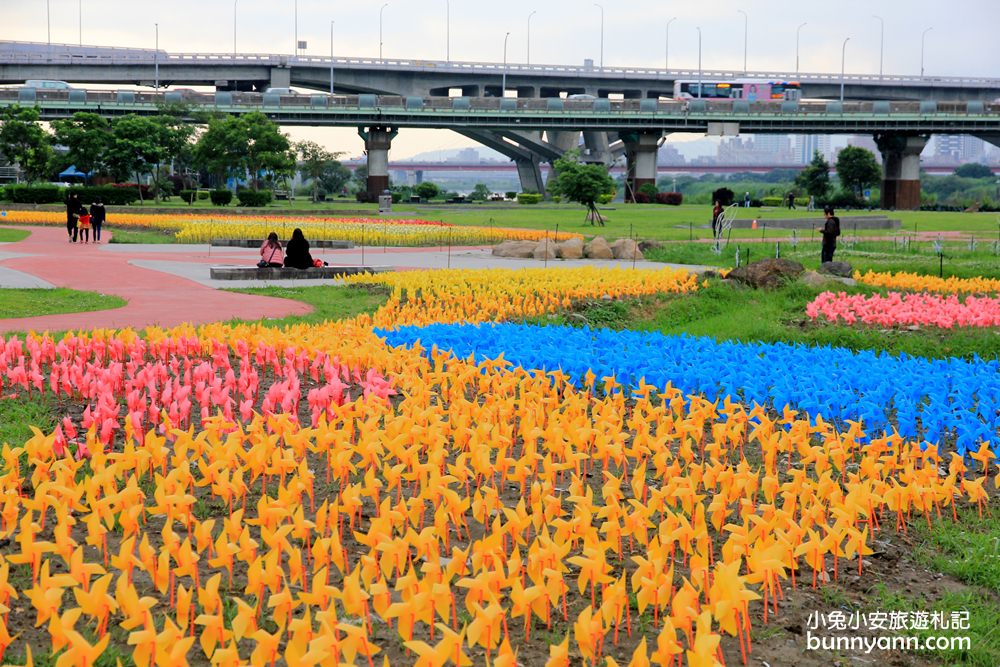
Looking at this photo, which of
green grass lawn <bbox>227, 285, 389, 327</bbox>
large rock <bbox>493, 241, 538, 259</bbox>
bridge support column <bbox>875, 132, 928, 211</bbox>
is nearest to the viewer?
green grass lawn <bbox>227, 285, 389, 327</bbox>

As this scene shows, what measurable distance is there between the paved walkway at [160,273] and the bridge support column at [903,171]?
6142cm

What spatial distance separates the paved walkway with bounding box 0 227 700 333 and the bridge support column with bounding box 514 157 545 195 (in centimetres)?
7410

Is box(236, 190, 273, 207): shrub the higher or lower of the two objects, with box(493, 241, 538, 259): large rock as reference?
higher

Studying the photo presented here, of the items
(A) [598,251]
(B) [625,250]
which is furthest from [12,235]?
(B) [625,250]

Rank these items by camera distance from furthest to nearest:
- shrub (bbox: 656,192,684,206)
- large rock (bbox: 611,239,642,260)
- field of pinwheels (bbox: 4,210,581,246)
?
shrub (bbox: 656,192,684,206), field of pinwheels (bbox: 4,210,581,246), large rock (bbox: 611,239,642,260)

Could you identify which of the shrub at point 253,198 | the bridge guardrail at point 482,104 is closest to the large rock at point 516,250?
the shrub at point 253,198

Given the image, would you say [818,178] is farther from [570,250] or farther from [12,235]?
[12,235]

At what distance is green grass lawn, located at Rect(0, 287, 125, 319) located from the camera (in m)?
14.7

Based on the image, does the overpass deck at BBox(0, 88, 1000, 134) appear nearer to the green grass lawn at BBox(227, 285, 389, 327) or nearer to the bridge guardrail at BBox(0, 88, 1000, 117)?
the bridge guardrail at BBox(0, 88, 1000, 117)

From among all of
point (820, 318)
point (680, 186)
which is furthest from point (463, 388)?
point (680, 186)

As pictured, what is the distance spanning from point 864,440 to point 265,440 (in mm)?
4136

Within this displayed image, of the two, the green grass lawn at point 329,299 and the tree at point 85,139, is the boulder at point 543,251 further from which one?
the tree at point 85,139

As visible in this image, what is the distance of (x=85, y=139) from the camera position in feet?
187

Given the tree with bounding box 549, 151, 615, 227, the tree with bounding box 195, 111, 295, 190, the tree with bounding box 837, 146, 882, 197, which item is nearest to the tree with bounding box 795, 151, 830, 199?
the tree with bounding box 837, 146, 882, 197
